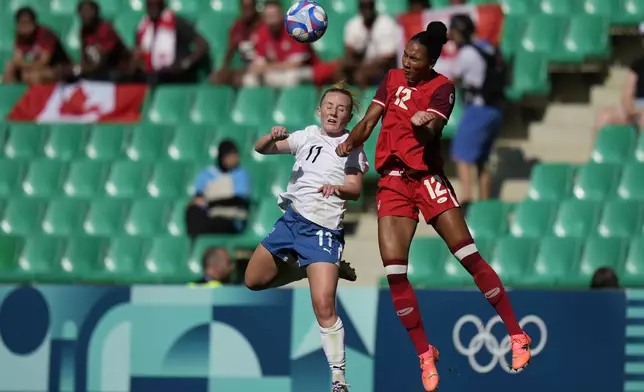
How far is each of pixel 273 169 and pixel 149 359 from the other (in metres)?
3.39

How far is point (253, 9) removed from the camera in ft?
51.7

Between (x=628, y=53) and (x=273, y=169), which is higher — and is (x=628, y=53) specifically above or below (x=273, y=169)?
above

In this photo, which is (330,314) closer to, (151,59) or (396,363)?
Result: (396,363)

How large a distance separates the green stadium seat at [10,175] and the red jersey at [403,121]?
262 inches

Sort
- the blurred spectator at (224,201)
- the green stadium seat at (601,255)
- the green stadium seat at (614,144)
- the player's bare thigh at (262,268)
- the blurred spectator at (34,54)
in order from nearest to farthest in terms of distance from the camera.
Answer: the player's bare thigh at (262,268), the green stadium seat at (601,255), the blurred spectator at (224,201), the green stadium seat at (614,144), the blurred spectator at (34,54)

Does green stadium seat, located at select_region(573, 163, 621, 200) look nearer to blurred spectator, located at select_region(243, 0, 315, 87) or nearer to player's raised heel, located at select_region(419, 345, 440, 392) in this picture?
blurred spectator, located at select_region(243, 0, 315, 87)

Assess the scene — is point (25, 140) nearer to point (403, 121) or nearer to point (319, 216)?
point (319, 216)

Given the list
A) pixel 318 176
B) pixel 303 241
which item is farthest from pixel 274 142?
pixel 303 241

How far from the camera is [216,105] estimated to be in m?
15.5

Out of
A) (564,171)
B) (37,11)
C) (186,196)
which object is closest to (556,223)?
(564,171)

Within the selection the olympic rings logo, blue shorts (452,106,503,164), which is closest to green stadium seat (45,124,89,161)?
blue shorts (452,106,503,164)

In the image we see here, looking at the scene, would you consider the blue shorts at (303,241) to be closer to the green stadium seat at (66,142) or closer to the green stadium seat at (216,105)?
the green stadium seat at (216,105)

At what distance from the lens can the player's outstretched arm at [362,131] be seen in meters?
9.33

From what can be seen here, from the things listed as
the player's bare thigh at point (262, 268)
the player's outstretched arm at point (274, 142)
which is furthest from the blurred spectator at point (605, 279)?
the player's outstretched arm at point (274, 142)
